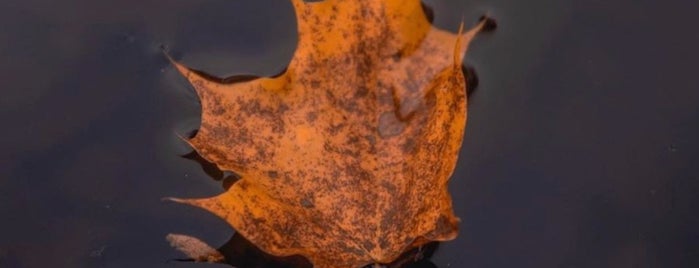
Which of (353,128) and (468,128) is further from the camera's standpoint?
(468,128)

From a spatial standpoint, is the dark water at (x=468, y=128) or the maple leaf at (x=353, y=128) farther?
Answer: the dark water at (x=468, y=128)

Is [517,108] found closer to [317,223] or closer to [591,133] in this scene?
[591,133]

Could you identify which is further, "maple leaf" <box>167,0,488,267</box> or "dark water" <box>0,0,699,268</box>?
"dark water" <box>0,0,699,268</box>

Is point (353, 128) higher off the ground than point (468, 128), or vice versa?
point (353, 128)

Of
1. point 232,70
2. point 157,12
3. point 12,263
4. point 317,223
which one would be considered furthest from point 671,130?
point 12,263
